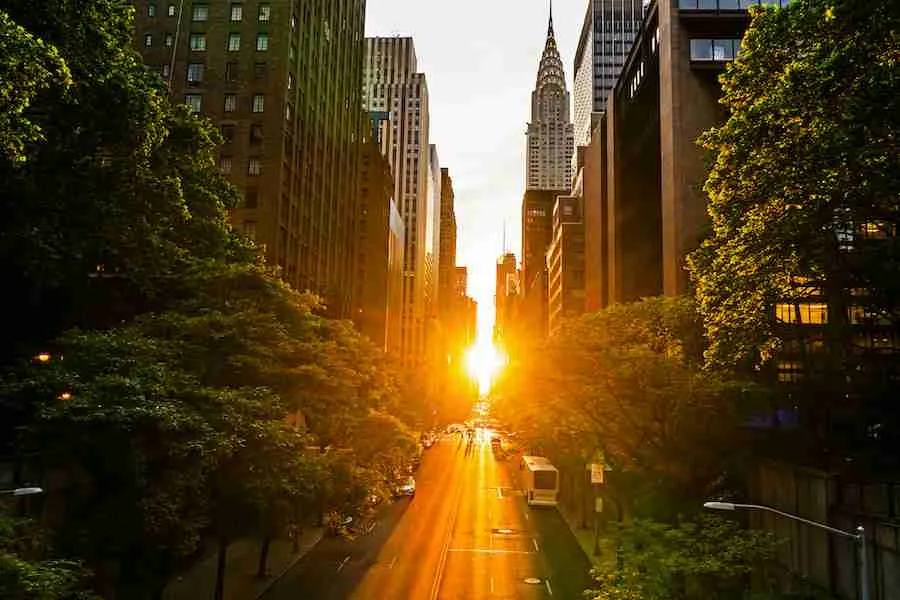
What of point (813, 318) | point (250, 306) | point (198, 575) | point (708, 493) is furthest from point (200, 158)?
point (813, 318)

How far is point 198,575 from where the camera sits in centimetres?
3478

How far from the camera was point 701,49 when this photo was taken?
189 ft

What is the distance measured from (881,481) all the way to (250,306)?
22.4m

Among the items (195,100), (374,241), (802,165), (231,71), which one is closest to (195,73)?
(195,100)

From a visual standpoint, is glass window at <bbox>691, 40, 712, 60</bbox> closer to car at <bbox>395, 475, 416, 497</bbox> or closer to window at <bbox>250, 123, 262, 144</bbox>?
window at <bbox>250, 123, 262, 144</bbox>

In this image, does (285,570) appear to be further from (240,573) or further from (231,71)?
(231,71)

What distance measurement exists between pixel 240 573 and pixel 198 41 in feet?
173

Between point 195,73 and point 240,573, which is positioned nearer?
point 240,573

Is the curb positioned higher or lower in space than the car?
lower

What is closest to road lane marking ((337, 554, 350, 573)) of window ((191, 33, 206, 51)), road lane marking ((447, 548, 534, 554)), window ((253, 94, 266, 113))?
road lane marking ((447, 548, 534, 554))

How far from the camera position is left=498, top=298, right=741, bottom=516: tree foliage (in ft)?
109

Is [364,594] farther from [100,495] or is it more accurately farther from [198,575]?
[100,495]

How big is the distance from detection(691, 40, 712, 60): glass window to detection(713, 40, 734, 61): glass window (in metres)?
0.36

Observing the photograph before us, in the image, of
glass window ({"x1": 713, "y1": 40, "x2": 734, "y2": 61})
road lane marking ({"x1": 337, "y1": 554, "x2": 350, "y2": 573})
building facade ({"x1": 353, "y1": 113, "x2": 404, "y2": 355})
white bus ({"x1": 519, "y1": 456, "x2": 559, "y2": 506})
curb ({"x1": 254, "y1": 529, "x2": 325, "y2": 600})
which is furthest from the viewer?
building facade ({"x1": 353, "y1": 113, "x2": 404, "y2": 355})
